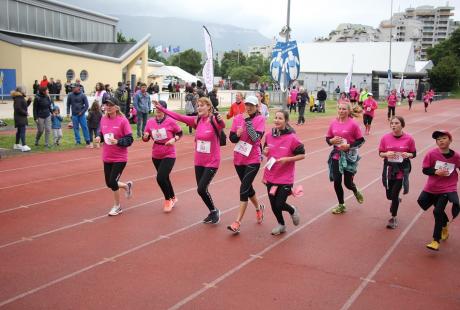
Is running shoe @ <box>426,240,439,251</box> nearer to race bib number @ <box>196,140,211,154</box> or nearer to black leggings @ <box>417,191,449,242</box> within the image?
black leggings @ <box>417,191,449,242</box>

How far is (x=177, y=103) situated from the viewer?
31.2m

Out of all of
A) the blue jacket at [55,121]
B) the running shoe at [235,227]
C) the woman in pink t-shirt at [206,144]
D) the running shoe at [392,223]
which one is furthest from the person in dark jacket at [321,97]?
the running shoe at [235,227]

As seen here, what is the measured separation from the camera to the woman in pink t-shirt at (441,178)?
5.99 m

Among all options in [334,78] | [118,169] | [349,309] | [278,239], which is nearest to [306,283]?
[349,309]

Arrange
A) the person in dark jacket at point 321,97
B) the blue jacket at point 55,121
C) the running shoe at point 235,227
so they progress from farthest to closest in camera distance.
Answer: the person in dark jacket at point 321,97 → the blue jacket at point 55,121 → the running shoe at point 235,227

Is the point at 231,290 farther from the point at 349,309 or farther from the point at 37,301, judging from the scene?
the point at 37,301

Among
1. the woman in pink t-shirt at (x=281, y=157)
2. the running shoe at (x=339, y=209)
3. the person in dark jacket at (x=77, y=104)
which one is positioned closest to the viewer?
the woman in pink t-shirt at (x=281, y=157)

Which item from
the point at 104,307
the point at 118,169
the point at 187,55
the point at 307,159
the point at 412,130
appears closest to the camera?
the point at 104,307

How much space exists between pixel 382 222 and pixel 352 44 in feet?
235

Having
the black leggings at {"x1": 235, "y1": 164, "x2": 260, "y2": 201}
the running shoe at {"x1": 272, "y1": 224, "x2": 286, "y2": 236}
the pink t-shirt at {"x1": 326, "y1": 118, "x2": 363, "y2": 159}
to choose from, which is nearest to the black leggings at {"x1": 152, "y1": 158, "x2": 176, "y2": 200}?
the black leggings at {"x1": 235, "y1": 164, "x2": 260, "y2": 201}

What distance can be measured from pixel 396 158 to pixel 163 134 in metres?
3.50

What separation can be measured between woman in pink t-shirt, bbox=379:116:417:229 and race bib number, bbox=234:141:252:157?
6.37ft

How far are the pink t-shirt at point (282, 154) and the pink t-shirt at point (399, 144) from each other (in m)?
1.57

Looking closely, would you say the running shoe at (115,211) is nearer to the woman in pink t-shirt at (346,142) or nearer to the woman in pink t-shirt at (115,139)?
the woman in pink t-shirt at (115,139)
